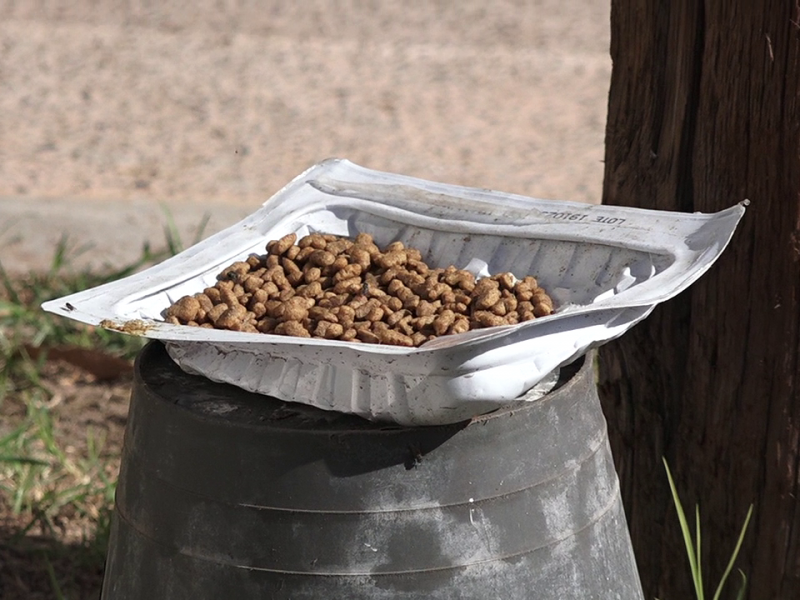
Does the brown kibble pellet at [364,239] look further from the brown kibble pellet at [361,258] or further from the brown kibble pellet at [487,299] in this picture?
the brown kibble pellet at [487,299]

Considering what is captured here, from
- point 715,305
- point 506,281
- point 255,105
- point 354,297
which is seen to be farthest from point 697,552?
point 255,105

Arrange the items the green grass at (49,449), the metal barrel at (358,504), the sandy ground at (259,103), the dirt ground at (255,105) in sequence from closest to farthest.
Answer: the metal barrel at (358,504), the green grass at (49,449), the dirt ground at (255,105), the sandy ground at (259,103)

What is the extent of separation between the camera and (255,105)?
5574 millimetres

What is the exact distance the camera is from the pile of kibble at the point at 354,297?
1.73 m

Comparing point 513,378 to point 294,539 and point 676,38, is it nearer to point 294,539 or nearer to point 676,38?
point 294,539

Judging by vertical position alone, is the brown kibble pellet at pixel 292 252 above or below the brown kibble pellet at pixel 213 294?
above

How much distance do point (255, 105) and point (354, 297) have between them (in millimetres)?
3870

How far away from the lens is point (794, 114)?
1.96 meters

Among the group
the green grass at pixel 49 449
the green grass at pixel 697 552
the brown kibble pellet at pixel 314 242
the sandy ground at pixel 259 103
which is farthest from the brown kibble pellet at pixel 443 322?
the sandy ground at pixel 259 103

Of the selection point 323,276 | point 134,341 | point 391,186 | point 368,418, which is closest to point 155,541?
point 368,418

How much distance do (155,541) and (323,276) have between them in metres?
0.50

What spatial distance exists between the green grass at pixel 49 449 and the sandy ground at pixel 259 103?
0.32m

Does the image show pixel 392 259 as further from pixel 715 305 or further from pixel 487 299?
pixel 715 305

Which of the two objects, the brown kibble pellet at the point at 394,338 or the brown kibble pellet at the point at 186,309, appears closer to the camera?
the brown kibble pellet at the point at 394,338
